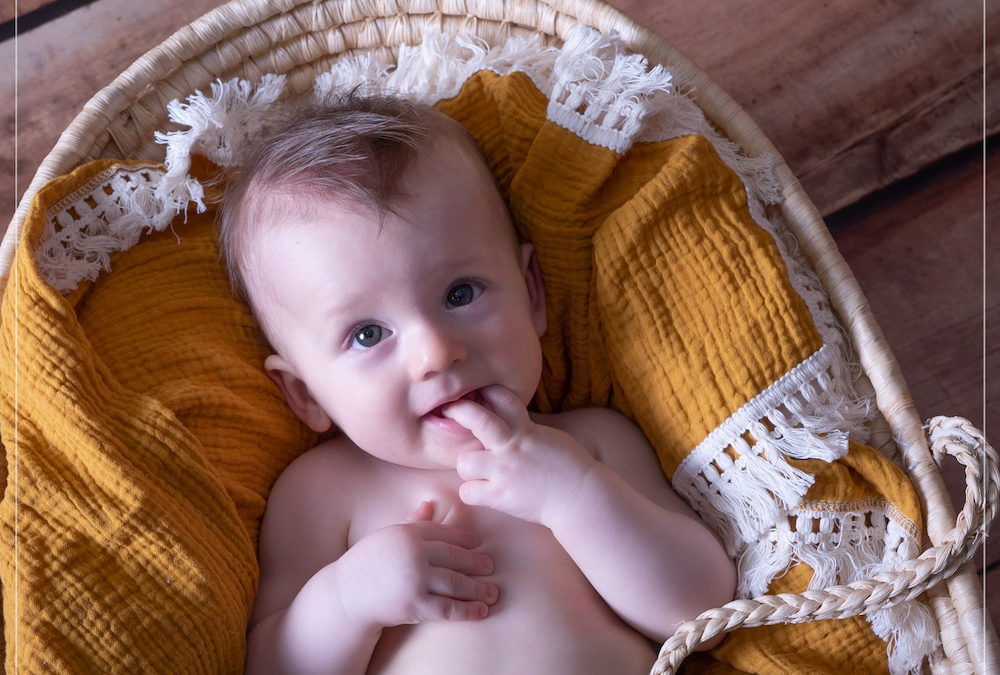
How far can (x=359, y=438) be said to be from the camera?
1093mm

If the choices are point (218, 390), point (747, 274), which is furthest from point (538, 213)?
point (218, 390)

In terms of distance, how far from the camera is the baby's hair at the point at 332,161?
1.05 meters

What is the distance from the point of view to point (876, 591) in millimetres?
960

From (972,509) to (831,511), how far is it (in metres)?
0.14

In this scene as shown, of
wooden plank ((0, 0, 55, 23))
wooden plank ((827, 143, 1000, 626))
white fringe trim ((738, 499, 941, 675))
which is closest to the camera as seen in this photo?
white fringe trim ((738, 499, 941, 675))

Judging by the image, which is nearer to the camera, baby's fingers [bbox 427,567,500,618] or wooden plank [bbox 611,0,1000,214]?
baby's fingers [bbox 427,567,500,618]

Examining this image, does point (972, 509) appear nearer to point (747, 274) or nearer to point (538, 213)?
point (747, 274)

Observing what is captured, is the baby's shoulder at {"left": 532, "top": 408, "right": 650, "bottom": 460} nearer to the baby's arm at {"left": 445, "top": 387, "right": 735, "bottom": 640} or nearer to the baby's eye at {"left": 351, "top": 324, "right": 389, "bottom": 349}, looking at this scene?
the baby's arm at {"left": 445, "top": 387, "right": 735, "bottom": 640}

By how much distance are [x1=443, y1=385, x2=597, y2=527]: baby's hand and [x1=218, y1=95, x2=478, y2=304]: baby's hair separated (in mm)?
Answer: 241

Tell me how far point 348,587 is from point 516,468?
21 cm

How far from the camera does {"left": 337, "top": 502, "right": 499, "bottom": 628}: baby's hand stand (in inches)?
39.2

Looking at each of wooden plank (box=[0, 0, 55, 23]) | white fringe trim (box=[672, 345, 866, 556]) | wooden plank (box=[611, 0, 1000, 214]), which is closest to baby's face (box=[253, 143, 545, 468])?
white fringe trim (box=[672, 345, 866, 556])

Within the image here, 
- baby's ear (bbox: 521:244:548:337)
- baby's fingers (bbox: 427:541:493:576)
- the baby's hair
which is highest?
the baby's hair

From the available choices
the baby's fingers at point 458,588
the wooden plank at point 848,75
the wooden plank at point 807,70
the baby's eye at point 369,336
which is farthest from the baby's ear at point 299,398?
the wooden plank at point 848,75
